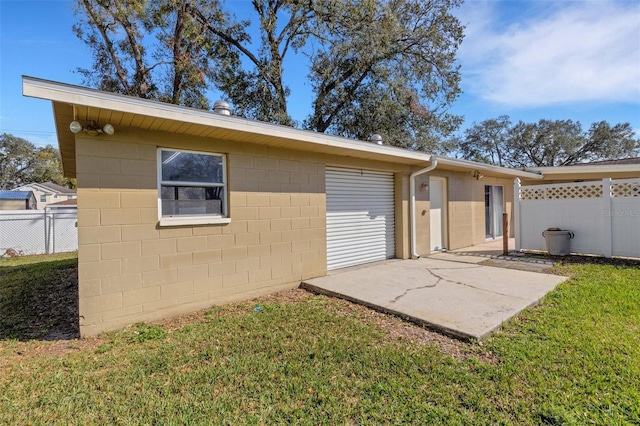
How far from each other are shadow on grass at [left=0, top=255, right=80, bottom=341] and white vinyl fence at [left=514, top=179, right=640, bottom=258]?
10.6 metres

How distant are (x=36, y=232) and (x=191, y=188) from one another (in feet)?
38.8

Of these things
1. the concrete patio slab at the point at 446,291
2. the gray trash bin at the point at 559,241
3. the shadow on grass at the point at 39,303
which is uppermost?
the gray trash bin at the point at 559,241

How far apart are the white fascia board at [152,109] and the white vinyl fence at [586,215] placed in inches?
259

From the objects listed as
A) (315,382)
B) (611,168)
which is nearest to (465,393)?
(315,382)

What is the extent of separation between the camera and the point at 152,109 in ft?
12.7

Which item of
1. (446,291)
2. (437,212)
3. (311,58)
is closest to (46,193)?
(311,58)

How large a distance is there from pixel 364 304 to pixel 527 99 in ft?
53.6

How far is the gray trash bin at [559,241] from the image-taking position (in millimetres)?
8195

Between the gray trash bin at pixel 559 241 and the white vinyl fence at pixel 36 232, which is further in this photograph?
the white vinyl fence at pixel 36 232

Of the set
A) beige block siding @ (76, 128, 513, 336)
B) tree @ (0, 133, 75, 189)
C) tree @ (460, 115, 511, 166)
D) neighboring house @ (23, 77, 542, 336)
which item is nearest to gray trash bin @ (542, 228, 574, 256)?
neighboring house @ (23, 77, 542, 336)

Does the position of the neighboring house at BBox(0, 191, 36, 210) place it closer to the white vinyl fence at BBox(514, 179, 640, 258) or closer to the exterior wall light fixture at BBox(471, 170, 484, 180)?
the exterior wall light fixture at BBox(471, 170, 484, 180)

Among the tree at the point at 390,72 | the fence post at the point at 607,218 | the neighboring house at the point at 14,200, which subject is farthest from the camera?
the neighboring house at the point at 14,200

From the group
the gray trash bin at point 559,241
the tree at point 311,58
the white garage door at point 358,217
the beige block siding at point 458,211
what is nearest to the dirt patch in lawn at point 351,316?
the white garage door at point 358,217

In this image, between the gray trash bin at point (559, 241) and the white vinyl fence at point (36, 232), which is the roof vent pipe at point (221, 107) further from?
the white vinyl fence at point (36, 232)
